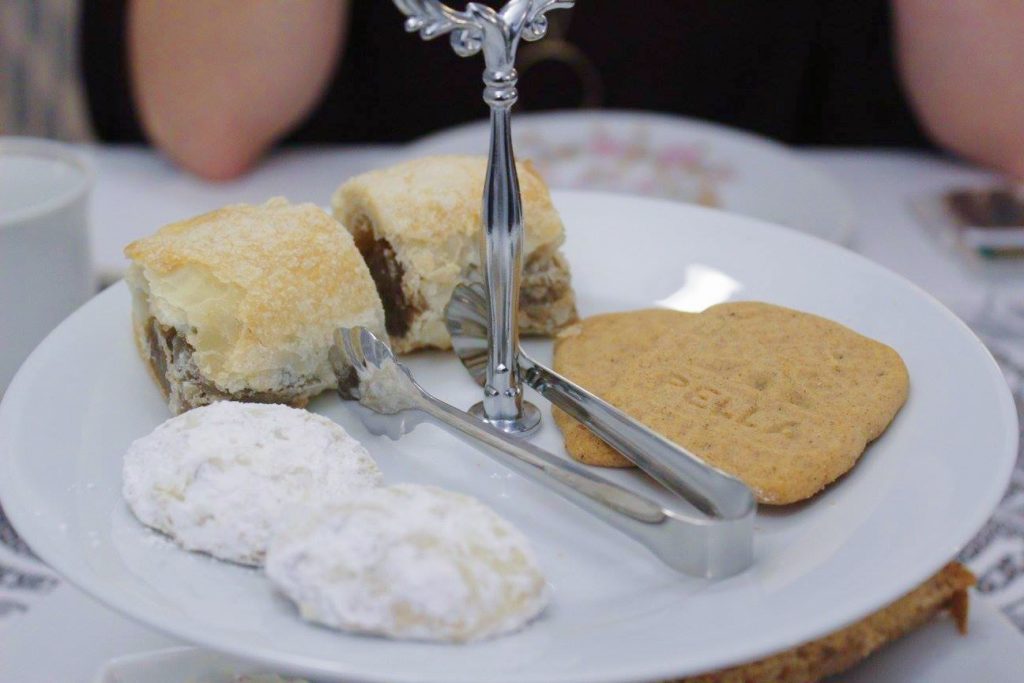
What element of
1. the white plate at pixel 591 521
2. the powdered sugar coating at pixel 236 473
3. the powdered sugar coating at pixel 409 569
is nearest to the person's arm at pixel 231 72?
the white plate at pixel 591 521

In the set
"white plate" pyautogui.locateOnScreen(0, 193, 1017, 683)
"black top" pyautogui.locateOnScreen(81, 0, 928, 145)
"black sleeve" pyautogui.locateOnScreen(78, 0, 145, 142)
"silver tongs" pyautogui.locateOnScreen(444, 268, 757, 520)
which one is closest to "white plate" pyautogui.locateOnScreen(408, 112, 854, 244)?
"black top" pyautogui.locateOnScreen(81, 0, 928, 145)

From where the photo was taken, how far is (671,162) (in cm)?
120

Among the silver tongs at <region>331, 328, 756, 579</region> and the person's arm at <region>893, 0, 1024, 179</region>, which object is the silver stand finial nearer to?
the silver tongs at <region>331, 328, 756, 579</region>

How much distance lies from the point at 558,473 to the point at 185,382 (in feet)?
0.82

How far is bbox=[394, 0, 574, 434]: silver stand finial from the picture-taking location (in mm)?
522

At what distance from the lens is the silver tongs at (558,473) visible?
1.51ft

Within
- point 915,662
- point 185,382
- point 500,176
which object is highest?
point 500,176

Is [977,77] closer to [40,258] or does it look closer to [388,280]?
[388,280]

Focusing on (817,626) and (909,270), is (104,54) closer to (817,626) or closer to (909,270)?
(909,270)

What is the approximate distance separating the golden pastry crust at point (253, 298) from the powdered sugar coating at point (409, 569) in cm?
18

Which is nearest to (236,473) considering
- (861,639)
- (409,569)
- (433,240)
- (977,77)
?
(409,569)

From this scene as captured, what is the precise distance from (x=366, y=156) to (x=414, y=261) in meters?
0.69

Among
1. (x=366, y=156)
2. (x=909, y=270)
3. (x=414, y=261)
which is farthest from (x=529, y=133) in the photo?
(x=414, y=261)

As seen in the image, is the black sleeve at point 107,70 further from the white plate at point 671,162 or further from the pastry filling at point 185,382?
the pastry filling at point 185,382
